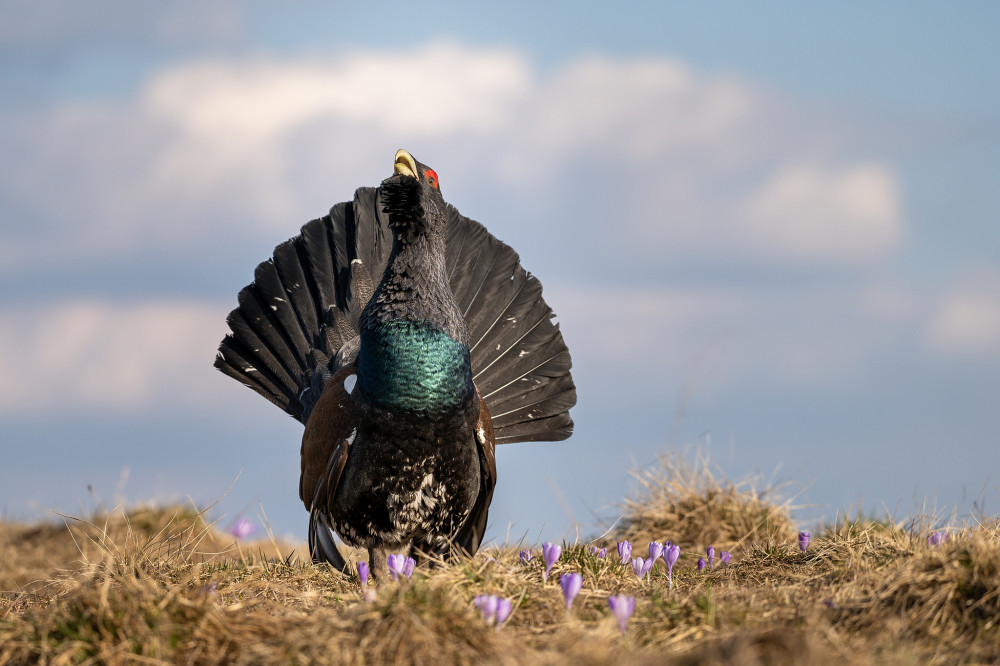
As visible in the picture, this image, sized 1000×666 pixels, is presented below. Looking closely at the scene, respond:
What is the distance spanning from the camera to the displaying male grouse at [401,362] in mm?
5762

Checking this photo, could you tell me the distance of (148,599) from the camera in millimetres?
3562

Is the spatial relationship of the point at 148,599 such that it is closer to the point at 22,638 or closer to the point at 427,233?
the point at 22,638

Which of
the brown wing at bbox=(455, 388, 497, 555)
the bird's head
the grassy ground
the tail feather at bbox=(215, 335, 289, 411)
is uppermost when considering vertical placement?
the bird's head

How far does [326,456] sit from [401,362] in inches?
38.7

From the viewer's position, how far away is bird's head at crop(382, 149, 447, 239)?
6008 mm

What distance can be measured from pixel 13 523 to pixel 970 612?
1067 centimetres

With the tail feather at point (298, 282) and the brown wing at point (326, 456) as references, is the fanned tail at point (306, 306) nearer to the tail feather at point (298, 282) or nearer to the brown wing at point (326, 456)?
the tail feather at point (298, 282)

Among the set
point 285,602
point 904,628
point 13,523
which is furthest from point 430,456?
point 13,523

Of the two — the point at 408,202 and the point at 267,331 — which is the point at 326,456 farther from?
the point at 267,331

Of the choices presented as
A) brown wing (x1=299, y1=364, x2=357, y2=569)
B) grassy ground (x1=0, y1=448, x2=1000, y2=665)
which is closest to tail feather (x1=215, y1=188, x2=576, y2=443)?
brown wing (x1=299, y1=364, x2=357, y2=569)

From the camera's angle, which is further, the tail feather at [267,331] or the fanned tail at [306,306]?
the tail feather at [267,331]

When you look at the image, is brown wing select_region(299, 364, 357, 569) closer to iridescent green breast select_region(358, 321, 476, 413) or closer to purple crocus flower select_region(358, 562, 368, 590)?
iridescent green breast select_region(358, 321, 476, 413)

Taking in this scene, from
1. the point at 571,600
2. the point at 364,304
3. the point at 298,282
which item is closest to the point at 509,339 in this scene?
the point at 364,304

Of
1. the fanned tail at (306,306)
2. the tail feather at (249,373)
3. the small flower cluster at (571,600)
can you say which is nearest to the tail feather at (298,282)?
the fanned tail at (306,306)
